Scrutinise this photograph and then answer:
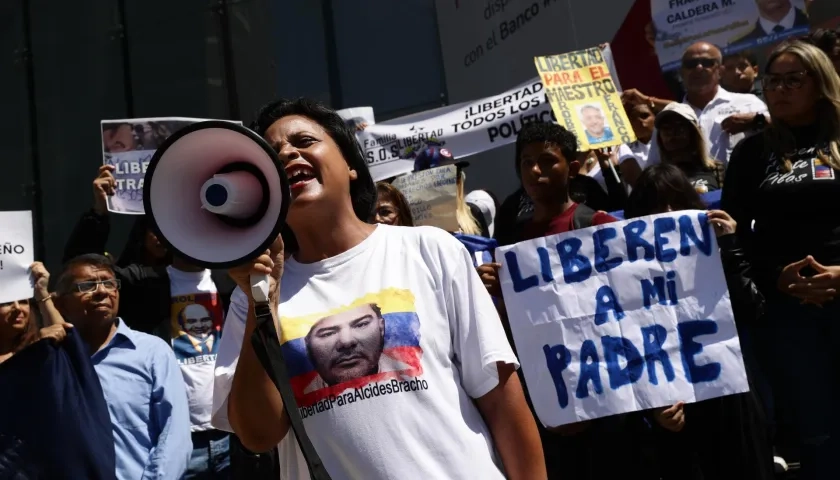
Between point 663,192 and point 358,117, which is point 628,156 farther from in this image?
point 358,117

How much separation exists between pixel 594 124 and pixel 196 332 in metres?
2.33

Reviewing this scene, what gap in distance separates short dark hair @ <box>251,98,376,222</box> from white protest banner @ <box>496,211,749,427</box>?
172 centimetres

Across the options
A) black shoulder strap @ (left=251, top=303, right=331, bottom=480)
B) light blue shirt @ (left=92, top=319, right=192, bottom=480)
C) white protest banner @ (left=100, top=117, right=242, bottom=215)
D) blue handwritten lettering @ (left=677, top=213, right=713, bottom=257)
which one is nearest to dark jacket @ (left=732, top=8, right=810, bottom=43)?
blue handwritten lettering @ (left=677, top=213, right=713, bottom=257)

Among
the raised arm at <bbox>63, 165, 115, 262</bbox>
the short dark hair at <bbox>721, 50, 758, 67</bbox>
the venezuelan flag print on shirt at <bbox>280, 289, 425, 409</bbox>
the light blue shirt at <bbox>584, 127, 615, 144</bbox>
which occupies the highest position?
the short dark hair at <bbox>721, 50, 758, 67</bbox>

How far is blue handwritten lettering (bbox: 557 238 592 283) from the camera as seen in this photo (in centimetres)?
421

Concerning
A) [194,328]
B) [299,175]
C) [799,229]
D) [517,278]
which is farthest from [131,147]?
[299,175]

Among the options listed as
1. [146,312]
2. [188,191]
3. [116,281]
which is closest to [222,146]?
[188,191]

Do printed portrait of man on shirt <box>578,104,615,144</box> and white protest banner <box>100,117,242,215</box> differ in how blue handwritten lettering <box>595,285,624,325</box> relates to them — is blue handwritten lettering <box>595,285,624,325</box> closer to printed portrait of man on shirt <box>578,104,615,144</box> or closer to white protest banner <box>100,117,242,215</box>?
printed portrait of man on shirt <box>578,104,615,144</box>

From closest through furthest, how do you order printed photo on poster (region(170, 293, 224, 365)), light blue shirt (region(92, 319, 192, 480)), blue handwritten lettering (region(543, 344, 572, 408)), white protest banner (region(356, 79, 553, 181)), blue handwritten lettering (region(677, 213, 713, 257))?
1. blue handwritten lettering (region(543, 344, 572, 408))
2. blue handwritten lettering (region(677, 213, 713, 257))
3. light blue shirt (region(92, 319, 192, 480))
4. printed photo on poster (region(170, 293, 224, 365))
5. white protest banner (region(356, 79, 553, 181))

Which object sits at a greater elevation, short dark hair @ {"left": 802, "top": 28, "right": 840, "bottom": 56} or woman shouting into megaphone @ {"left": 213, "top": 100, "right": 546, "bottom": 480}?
short dark hair @ {"left": 802, "top": 28, "right": 840, "bottom": 56}

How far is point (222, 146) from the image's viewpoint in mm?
2072

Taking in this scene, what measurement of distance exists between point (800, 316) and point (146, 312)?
3.23 metres

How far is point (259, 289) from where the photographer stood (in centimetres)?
199

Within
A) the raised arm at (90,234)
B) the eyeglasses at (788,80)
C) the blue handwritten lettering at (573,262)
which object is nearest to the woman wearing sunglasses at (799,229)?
the eyeglasses at (788,80)
